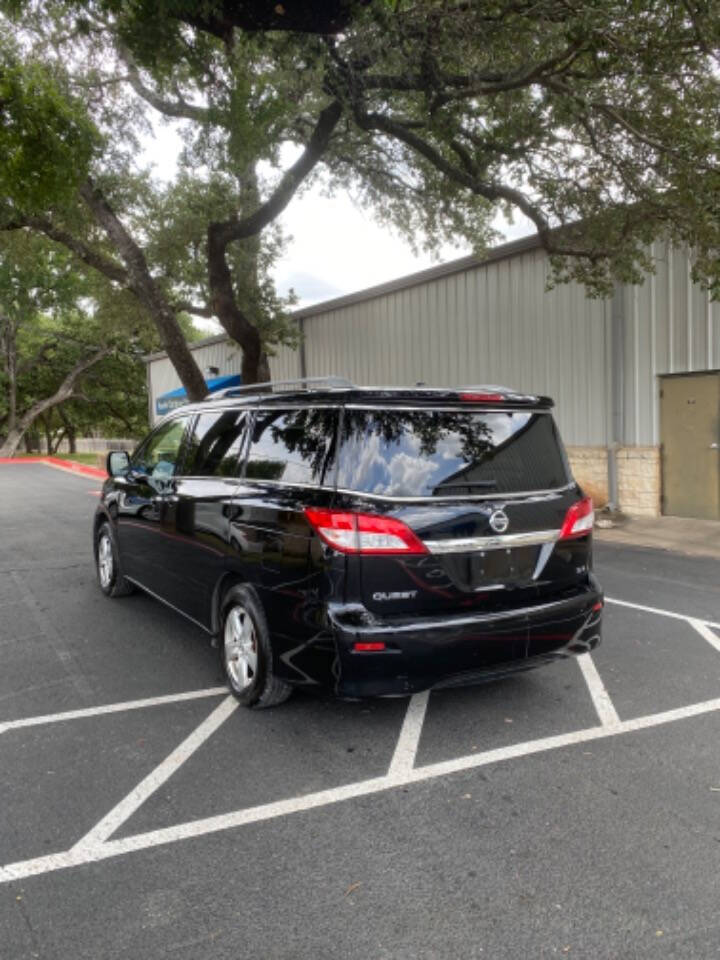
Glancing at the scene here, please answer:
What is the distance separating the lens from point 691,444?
431 inches

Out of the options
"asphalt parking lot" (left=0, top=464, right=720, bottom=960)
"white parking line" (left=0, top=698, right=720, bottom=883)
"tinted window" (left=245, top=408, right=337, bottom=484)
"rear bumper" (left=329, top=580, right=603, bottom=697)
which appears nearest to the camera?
"asphalt parking lot" (left=0, top=464, right=720, bottom=960)

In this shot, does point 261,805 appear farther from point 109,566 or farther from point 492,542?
point 109,566

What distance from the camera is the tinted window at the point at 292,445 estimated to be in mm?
3621

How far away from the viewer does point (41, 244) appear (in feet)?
55.3

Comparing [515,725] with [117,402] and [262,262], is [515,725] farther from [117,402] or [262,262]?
[117,402]

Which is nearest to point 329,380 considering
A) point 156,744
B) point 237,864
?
point 156,744

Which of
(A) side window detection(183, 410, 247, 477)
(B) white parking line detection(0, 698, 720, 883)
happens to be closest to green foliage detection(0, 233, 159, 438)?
(A) side window detection(183, 410, 247, 477)

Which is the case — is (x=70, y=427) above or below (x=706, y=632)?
above

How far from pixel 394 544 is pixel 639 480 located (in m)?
9.41

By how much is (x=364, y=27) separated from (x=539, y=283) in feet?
21.9

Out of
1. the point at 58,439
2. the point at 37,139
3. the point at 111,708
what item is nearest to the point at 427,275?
the point at 37,139

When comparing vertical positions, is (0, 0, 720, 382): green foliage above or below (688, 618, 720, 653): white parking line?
above

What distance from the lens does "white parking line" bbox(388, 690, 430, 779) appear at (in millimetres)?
3396

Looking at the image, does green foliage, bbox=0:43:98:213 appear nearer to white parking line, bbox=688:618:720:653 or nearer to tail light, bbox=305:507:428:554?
tail light, bbox=305:507:428:554
